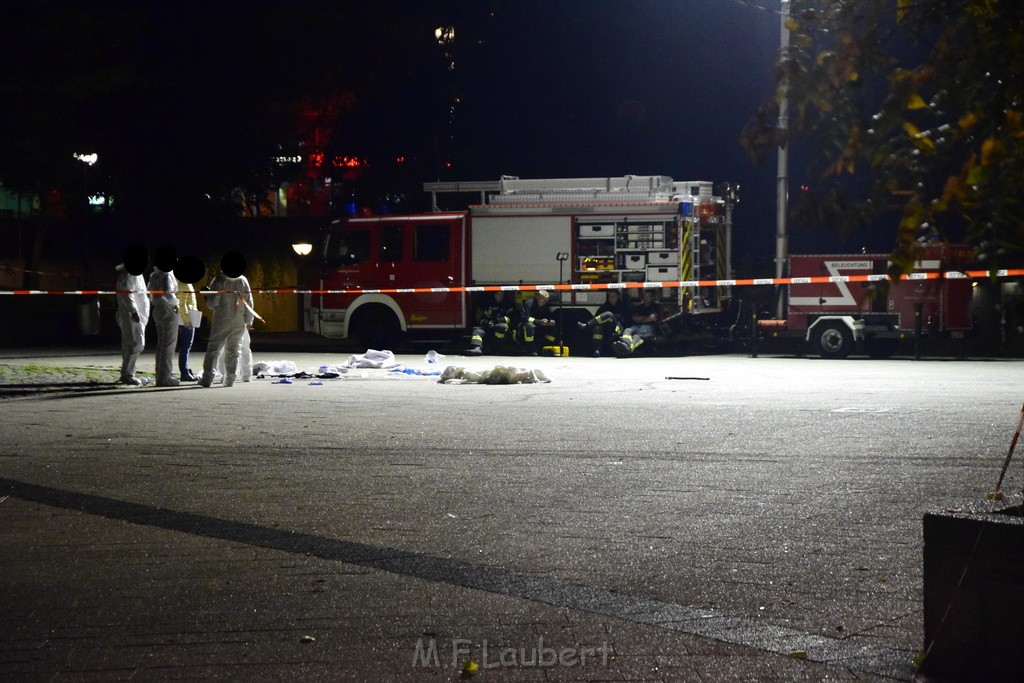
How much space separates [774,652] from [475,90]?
3322cm

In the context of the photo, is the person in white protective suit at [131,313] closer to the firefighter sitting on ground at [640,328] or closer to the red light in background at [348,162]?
the firefighter sitting on ground at [640,328]

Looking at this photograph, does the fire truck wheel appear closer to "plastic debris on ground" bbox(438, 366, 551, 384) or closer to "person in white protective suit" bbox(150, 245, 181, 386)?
"plastic debris on ground" bbox(438, 366, 551, 384)

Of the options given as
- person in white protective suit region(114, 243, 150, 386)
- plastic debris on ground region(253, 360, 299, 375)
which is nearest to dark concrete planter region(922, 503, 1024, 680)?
person in white protective suit region(114, 243, 150, 386)

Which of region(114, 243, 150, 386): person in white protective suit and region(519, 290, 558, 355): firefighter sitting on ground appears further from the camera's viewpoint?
region(519, 290, 558, 355): firefighter sitting on ground

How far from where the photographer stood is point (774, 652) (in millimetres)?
4438

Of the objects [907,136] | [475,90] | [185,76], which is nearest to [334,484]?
[907,136]

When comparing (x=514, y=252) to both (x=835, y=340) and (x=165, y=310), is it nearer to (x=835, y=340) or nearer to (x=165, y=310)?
(x=835, y=340)

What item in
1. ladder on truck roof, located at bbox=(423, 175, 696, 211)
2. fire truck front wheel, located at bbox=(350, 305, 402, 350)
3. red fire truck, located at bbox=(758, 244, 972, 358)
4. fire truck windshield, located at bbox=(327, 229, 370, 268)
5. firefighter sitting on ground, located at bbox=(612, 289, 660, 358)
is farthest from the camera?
fire truck windshield, located at bbox=(327, 229, 370, 268)

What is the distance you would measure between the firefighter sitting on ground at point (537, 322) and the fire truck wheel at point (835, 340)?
15.6 feet

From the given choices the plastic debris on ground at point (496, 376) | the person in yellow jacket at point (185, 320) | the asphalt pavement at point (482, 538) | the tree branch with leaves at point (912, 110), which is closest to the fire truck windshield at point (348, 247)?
the person in yellow jacket at point (185, 320)

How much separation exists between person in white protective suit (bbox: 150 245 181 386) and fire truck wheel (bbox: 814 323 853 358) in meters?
11.1

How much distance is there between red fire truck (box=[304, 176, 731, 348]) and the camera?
77.9 feet

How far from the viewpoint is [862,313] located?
842 inches

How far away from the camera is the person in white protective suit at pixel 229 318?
15.7 m
